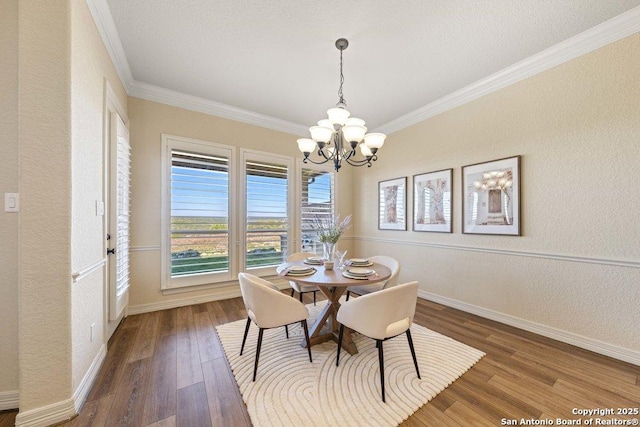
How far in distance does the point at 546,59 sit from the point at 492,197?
58.2 inches

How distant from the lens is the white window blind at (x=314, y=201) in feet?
14.2

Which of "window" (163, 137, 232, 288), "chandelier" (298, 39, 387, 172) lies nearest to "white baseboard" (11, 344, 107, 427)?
"window" (163, 137, 232, 288)

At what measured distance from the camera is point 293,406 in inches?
61.6

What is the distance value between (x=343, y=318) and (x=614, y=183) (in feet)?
8.77

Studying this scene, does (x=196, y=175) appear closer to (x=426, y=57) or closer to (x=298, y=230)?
(x=298, y=230)

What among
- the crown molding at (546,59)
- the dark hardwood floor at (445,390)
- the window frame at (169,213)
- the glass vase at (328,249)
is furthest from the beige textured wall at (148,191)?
the crown molding at (546,59)

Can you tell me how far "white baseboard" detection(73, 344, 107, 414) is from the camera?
155cm

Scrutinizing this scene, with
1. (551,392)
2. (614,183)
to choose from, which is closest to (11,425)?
(551,392)

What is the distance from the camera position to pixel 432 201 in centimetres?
354

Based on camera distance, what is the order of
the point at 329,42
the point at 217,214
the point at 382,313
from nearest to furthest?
the point at 382,313
the point at 329,42
the point at 217,214

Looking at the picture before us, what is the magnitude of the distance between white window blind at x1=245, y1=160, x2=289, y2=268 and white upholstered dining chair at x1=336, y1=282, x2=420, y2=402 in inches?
92.9

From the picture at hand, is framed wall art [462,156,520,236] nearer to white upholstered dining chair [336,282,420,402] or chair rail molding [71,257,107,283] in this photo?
white upholstered dining chair [336,282,420,402]

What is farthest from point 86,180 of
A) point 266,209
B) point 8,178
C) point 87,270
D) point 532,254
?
point 532,254

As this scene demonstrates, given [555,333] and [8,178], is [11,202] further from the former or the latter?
[555,333]
